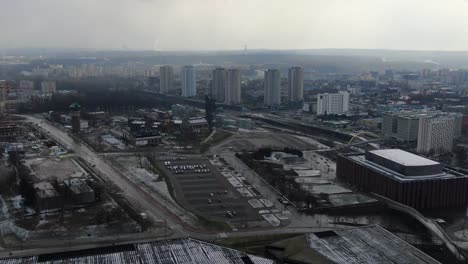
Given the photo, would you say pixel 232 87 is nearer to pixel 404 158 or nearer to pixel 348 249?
pixel 404 158

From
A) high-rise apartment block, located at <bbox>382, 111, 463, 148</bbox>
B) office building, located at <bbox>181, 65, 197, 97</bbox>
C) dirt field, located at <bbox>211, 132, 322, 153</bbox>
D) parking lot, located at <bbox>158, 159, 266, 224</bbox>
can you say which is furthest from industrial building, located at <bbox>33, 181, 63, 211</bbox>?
office building, located at <bbox>181, 65, 197, 97</bbox>

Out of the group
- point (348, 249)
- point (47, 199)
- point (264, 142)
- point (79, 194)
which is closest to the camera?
point (348, 249)

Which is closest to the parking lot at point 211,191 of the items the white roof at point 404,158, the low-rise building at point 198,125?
the white roof at point 404,158

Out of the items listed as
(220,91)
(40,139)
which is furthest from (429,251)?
(220,91)

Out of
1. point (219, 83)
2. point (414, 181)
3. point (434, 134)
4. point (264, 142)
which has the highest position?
point (219, 83)

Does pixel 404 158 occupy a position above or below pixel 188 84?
below

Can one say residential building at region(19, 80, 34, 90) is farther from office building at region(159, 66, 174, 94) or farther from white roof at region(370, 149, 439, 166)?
white roof at region(370, 149, 439, 166)

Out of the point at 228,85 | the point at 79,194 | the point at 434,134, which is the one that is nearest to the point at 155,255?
the point at 79,194

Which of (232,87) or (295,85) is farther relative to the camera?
(295,85)

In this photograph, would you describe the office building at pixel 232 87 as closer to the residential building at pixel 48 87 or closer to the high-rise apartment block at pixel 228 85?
the high-rise apartment block at pixel 228 85
